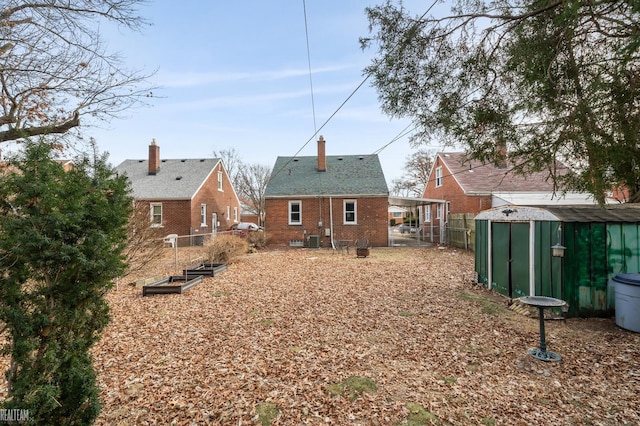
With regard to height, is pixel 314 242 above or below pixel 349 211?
below

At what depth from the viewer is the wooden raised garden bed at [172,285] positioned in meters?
8.89

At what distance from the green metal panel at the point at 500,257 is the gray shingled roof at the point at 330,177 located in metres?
11.9

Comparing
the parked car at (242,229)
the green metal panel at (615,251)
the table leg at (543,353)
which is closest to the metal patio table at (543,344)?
the table leg at (543,353)

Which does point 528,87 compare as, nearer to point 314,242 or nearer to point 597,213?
point 597,213

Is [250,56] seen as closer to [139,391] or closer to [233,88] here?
[233,88]

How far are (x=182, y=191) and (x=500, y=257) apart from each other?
21652mm

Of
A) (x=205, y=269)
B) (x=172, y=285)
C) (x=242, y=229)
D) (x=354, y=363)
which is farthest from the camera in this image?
(x=242, y=229)

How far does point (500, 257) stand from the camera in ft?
29.7

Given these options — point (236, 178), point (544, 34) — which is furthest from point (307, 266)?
point (236, 178)

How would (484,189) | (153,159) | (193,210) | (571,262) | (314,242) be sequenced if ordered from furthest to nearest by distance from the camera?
(153,159) < (193,210) < (484,189) < (314,242) < (571,262)

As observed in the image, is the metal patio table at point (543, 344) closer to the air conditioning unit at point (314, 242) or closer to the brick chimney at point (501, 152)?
the brick chimney at point (501, 152)

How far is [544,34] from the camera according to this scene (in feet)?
16.2

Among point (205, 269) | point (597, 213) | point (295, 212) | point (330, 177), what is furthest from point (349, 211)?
point (597, 213)

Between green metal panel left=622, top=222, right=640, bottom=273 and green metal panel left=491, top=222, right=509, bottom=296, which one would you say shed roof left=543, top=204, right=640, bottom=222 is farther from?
green metal panel left=491, top=222, right=509, bottom=296
